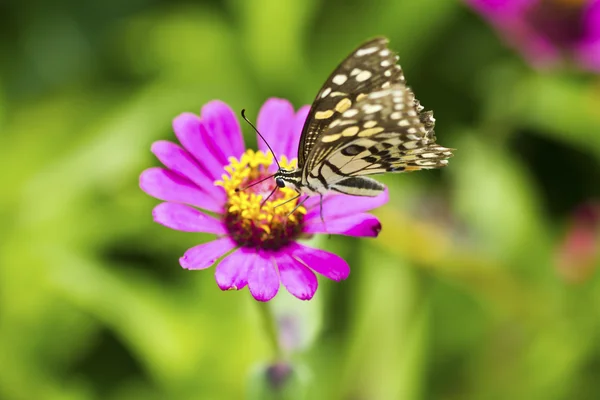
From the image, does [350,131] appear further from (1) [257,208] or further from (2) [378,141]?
(1) [257,208]

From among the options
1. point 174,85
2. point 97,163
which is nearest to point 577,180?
point 174,85

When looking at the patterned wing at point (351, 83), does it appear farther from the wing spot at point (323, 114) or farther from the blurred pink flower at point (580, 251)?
the blurred pink flower at point (580, 251)

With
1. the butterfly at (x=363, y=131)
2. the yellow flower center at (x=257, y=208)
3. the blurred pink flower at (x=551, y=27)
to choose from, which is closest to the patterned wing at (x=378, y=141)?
the butterfly at (x=363, y=131)

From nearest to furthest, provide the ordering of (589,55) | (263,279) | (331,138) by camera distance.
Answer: (263,279) < (331,138) < (589,55)

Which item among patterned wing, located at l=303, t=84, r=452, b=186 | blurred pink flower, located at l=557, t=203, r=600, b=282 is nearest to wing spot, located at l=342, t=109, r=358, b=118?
patterned wing, located at l=303, t=84, r=452, b=186

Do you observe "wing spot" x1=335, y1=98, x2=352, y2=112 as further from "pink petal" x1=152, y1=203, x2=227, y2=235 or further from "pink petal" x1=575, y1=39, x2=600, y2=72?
"pink petal" x1=575, y1=39, x2=600, y2=72

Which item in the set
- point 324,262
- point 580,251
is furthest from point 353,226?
point 580,251

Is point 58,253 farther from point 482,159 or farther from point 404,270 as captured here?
point 482,159
